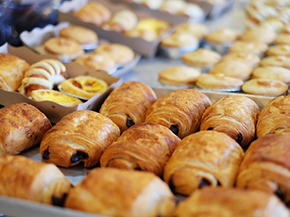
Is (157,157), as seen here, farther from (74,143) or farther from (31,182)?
(31,182)

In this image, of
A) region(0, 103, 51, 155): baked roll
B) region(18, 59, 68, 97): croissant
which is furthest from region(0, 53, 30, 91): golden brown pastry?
region(0, 103, 51, 155): baked roll

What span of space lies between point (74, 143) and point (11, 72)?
1.46 meters

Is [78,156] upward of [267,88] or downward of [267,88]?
downward

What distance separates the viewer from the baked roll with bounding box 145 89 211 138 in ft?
8.23

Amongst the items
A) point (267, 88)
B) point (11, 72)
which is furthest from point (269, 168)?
point (11, 72)

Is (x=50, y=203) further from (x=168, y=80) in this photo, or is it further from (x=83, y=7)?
(x=83, y=7)

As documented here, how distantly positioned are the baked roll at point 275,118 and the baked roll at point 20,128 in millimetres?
1774

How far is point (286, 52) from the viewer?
4.25 metres

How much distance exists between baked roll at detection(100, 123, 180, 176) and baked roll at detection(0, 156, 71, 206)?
371 millimetres

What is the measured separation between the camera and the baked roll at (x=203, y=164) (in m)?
1.81

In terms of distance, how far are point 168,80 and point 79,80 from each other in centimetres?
110

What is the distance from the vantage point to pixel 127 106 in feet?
8.77

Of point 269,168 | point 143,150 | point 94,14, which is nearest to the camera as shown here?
point 269,168

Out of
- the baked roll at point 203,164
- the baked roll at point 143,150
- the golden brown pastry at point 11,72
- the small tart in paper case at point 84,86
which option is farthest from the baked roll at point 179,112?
the golden brown pastry at point 11,72
